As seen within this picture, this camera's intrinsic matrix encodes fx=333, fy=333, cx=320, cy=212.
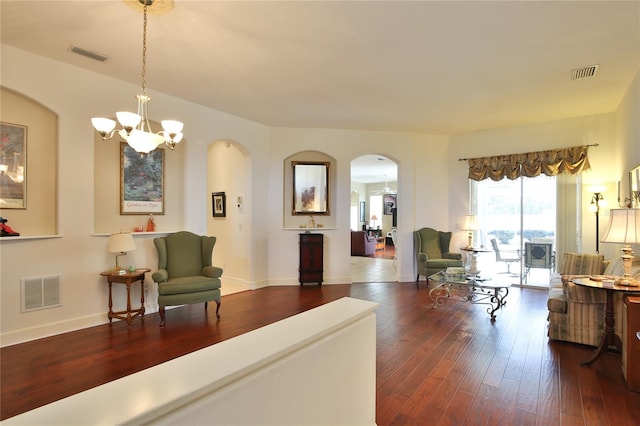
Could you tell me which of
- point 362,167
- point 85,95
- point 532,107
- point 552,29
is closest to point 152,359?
point 85,95

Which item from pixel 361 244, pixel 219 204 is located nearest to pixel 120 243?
pixel 219 204

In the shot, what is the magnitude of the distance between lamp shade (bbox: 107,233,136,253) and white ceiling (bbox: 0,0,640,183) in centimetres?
192

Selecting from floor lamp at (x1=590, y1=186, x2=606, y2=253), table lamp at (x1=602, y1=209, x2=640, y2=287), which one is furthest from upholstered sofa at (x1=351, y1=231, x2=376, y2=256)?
table lamp at (x1=602, y1=209, x2=640, y2=287)

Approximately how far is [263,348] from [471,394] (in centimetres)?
212

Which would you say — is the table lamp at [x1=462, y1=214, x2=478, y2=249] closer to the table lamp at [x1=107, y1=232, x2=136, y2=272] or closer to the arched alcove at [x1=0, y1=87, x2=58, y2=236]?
the table lamp at [x1=107, y1=232, x2=136, y2=272]

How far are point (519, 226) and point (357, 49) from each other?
4.88 meters

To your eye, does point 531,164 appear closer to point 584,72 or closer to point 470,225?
point 470,225

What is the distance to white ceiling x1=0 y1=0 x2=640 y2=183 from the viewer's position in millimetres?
2695

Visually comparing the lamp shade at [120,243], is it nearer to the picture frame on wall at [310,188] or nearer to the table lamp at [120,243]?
the table lamp at [120,243]

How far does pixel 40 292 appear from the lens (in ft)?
11.7

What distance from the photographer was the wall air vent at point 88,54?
3363 millimetres

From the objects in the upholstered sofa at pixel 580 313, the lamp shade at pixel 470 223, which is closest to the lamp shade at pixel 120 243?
the upholstered sofa at pixel 580 313

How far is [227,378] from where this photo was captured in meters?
0.93

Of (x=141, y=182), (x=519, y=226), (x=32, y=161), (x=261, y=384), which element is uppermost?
(x=32, y=161)
